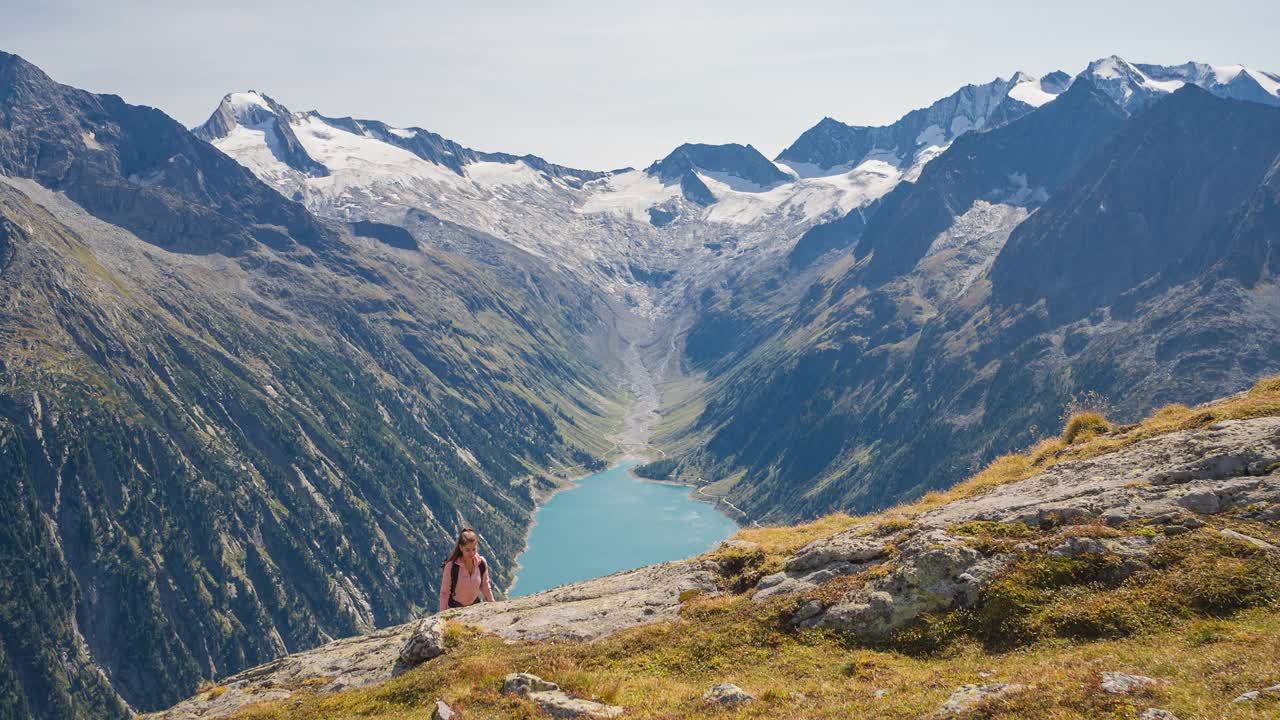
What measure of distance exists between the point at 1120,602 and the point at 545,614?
18.1 m

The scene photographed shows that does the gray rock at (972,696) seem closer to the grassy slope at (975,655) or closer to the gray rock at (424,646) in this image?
the grassy slope at (975,655)

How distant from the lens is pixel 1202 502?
66.1 feet

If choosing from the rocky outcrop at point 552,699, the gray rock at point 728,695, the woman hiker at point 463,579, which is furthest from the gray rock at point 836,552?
the woman hiker at point 463,579

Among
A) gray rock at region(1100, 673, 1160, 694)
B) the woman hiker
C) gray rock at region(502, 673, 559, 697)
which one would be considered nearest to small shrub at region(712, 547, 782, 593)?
gray rock at region(502, 673, 559, 697)

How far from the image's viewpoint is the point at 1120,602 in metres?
17.8

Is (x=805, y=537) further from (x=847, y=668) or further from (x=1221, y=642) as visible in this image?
(x=1221, y=642)

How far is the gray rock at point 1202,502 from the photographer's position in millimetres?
19953

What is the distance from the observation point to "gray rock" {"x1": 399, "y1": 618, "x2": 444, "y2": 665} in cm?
2375

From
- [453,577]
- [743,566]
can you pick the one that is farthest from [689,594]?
[453,577]

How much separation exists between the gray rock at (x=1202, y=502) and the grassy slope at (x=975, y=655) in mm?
836

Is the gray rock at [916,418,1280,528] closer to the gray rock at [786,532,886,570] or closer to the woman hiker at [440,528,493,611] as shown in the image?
the gray rock at [786,532,886,570]

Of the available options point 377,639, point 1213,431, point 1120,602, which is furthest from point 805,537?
→ point 377,639

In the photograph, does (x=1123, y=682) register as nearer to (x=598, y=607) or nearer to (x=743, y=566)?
(x=743, y=566)

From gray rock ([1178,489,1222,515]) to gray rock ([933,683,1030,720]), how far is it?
371 inches
